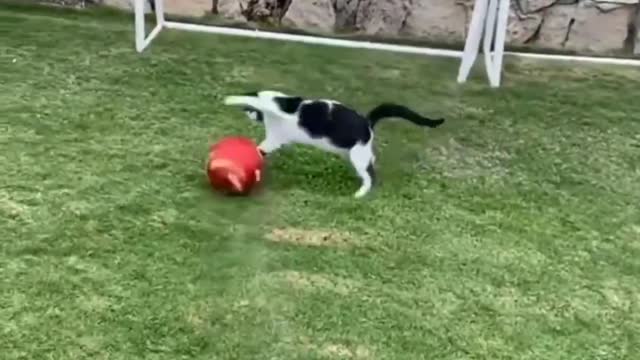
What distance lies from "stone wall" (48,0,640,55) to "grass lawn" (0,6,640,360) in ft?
1.17

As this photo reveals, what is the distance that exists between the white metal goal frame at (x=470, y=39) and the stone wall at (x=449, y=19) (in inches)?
5.8

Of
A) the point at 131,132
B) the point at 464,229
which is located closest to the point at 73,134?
the point at 131,132

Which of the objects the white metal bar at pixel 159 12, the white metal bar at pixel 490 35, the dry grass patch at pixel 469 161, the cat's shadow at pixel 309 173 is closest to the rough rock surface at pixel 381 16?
the white metal bar at pixel 490 35

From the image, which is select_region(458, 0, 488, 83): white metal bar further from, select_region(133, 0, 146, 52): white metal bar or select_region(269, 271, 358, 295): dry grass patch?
select_region(269, 271, 358, 295): dry grass patch

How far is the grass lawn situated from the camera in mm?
1409

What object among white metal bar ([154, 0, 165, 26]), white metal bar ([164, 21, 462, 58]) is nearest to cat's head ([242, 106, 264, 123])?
white metal bar ([164, 21, 462, 58])

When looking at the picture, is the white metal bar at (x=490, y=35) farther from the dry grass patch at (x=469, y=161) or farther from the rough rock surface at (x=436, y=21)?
the dry grass patch at (x=469, y=161)

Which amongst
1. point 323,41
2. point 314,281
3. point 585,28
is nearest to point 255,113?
point 314,281

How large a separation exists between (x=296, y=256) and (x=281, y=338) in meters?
0.24

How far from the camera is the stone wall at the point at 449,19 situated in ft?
9.30

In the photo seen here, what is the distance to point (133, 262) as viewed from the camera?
5.11 ft

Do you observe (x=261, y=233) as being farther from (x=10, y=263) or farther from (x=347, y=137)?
(x=10, y=263)

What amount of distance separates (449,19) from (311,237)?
53.6 inches

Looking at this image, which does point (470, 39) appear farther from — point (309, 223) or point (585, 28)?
point (309, 223)
